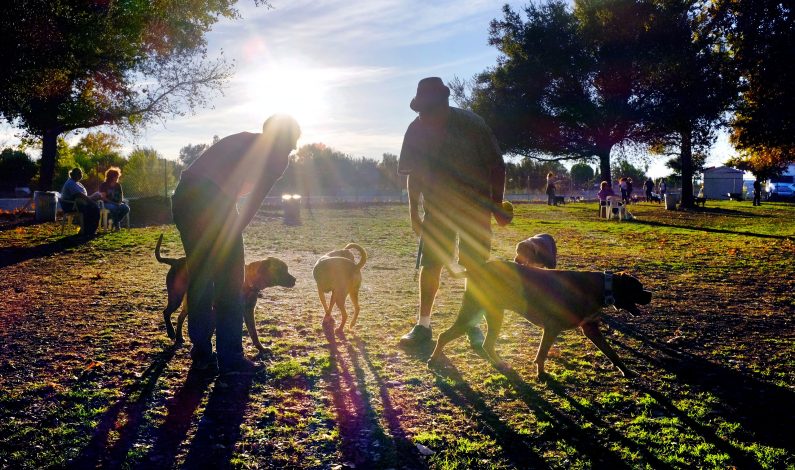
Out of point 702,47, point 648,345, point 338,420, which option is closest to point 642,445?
point 338,420

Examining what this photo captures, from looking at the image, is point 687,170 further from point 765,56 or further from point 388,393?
point 388,393

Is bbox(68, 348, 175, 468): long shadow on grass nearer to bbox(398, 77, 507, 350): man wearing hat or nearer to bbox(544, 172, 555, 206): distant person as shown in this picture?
bbox(398, 77, 507, 350): man wearing hat

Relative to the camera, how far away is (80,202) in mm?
14461

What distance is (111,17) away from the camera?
14.7m

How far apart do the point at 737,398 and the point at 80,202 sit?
14802 mm

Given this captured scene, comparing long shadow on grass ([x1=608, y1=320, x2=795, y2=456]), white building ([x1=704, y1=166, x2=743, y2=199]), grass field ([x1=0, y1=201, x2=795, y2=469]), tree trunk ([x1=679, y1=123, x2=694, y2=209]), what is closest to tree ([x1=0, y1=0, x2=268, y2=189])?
grass field ([x1=0, y1=201, x2=795, y2=469])

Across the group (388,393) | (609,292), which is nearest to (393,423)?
(388,393)

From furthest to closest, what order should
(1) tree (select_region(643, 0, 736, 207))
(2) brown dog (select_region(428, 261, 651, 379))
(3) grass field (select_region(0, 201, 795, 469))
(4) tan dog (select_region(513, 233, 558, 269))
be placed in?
(1) tree (select_region(643, 0, 736, 207)) < (4) tan dog (select_region(513, 233, 558, 269)) < (2) brown dog (select_region(428, 261, 651, 379)) < (3) grass field (select_region(0, 201, 795, 469))

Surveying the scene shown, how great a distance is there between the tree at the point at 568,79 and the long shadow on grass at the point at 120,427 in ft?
107

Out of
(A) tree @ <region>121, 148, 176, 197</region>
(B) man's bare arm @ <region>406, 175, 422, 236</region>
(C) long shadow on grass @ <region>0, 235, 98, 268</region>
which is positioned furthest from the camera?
(A) tree @ <region>121, 148, 176, 197</region>

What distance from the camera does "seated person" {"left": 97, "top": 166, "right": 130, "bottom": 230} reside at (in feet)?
50.5

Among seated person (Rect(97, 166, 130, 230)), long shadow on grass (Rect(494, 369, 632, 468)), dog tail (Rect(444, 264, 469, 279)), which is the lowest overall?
long shadow on grass (Rect(494, 369, 632, 468))

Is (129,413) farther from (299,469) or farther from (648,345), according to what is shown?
(648,345)

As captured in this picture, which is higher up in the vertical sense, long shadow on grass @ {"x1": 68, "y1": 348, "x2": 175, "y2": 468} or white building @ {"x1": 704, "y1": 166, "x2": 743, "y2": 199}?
white building @ {"x1": 704, "y1": 166, "x2": 743, "y2": 199}
